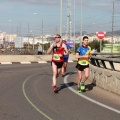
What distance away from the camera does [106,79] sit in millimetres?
12789

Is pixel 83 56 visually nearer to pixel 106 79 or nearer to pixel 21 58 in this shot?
pixel 106 79

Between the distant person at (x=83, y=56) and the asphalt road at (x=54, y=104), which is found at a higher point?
the distant person at (x=83, y=56)

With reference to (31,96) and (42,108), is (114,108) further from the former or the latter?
(31,96)

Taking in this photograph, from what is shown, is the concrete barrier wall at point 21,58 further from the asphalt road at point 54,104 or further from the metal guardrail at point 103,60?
the asphalt road at point 54,104

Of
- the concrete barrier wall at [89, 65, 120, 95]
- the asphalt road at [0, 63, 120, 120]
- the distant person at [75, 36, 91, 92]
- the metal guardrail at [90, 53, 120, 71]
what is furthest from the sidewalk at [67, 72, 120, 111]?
the metal guardrail at [90, 53, 120, 71]

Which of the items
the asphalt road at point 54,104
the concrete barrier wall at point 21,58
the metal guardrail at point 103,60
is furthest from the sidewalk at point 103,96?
the concrete barrier wall at point 21,58

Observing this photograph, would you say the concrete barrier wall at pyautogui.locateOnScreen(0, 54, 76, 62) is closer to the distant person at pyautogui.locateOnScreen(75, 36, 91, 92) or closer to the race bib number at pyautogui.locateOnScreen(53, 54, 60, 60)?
the distant person at pyautogui.locateOnScreen(75, 36, 91, 92)

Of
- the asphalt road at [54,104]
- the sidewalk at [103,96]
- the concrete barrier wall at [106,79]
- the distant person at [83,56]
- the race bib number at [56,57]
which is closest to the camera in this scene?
the asphalt road at [54,104]

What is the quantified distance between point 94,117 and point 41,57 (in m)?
29.9

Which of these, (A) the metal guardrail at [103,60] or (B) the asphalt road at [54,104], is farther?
(A) the metal guardrail at [103,60]

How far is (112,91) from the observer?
1216cm

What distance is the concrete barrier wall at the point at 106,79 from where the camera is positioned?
1170 cm

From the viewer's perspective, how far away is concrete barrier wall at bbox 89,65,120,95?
1170cm

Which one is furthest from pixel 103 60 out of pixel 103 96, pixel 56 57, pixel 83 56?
pixel 103 96
